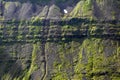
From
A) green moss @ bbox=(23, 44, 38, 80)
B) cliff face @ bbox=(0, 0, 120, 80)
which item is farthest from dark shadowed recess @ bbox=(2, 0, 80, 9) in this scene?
green moss @ bbox=(23, 44, 38, 80)

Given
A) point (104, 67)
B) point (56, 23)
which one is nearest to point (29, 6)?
point (56, 23)

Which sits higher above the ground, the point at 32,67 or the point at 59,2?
the point at 59,2

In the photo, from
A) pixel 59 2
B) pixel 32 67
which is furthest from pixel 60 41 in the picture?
pixel 59 2

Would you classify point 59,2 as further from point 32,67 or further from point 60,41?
point 32,67

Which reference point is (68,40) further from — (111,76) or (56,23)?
(111,76)

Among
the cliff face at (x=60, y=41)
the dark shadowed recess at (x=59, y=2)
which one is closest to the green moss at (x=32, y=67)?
the cliff face at (x=60, y=41)

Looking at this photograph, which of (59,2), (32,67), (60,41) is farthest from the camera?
(59,2)

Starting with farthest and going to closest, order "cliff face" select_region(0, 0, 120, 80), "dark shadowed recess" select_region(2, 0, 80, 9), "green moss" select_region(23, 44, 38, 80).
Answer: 1. "dark shadowed recess" select_region(2, 0, 80, 9)
2. "green moss" select_region(23, 44, 38, 80)
3. "cliff face" select_region(0, 0, 120, 80)

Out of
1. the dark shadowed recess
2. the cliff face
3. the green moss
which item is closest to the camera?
the cliff face

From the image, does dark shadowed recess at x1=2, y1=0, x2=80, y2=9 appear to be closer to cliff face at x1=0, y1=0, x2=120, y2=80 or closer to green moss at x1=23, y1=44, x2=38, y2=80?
cliff face at x1=0, y1=0, x2=120, y2=80
